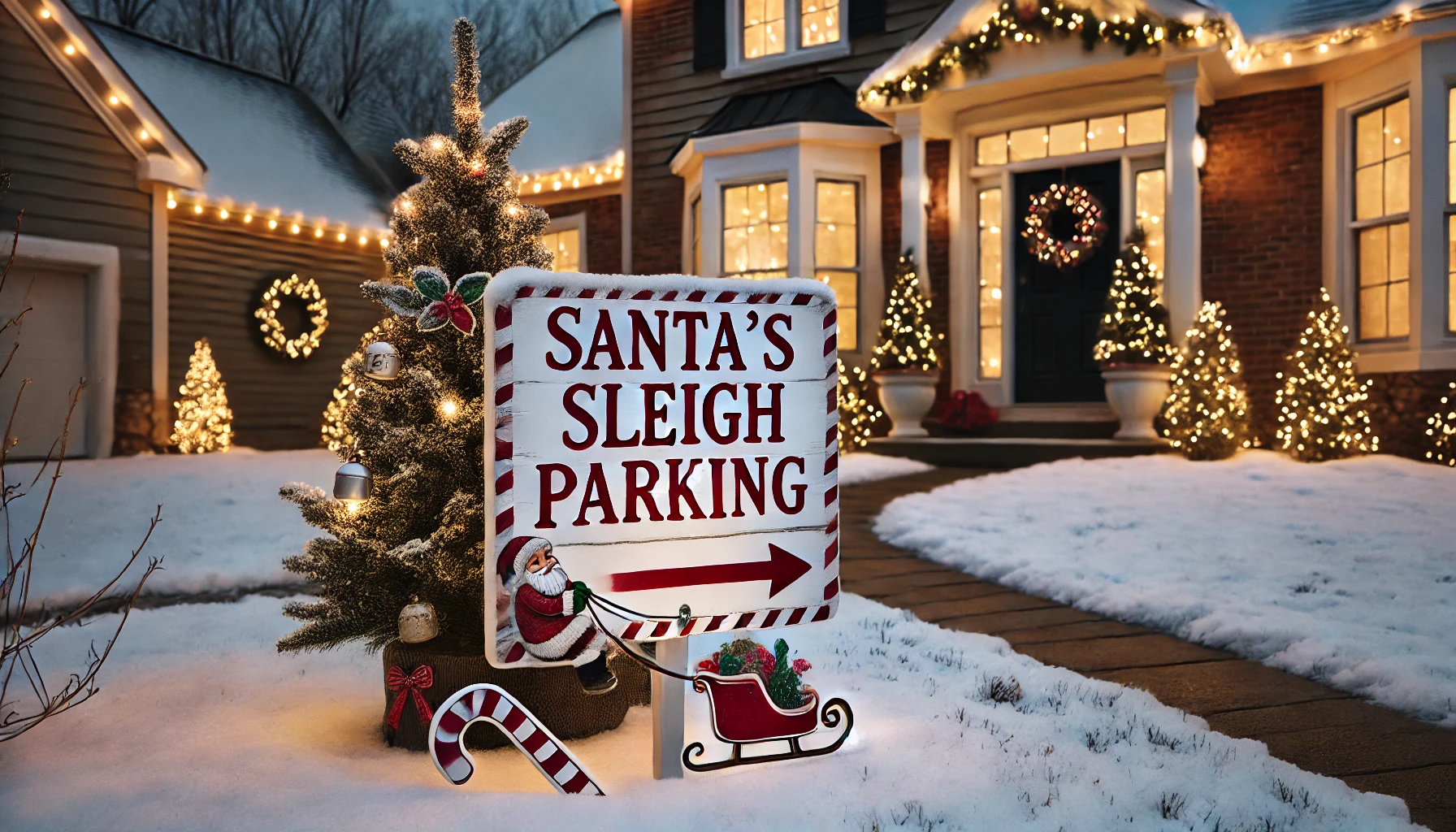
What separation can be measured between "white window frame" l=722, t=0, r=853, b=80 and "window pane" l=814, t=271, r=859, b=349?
270cm

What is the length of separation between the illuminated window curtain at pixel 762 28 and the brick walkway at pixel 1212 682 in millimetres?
8333

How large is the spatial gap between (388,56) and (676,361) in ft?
107

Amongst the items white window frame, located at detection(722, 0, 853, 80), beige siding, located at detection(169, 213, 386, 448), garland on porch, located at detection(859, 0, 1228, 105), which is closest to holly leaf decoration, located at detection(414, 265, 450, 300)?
garland on porch, located at detection(859, 0, 1228, 105)

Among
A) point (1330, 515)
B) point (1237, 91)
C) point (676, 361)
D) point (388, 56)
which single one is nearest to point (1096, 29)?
point (1237, 91)

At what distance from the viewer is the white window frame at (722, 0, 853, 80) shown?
11.5 m

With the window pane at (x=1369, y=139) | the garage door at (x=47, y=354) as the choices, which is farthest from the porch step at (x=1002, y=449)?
the garage door at (x=47, y=354)

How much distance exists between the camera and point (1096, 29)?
8.80m

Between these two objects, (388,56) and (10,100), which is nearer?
(10,100)

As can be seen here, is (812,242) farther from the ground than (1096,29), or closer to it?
closer to it

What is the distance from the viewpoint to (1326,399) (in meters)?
7.73

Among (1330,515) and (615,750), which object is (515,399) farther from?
(1330,515)

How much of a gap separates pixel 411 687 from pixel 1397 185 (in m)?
9.14

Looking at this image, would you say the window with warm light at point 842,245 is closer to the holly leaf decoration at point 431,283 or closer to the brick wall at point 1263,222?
the brick wall at point 1263,222

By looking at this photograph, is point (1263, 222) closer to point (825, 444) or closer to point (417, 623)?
point (825, 444)
